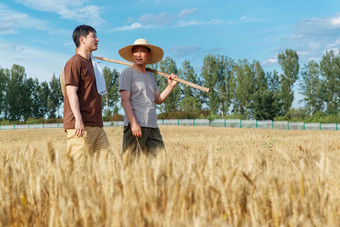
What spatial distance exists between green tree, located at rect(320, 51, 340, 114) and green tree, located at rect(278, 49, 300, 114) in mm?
3820

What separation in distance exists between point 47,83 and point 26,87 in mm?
5011

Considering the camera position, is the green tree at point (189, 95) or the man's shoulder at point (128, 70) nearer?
the man's shoulder at point (128, 70)

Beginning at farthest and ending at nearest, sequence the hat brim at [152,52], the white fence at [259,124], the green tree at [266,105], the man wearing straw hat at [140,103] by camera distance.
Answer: the green tree at [266,105], the white fence at [259,124], the hat brim at [152,52], the man wearing straw hat at [140,103]

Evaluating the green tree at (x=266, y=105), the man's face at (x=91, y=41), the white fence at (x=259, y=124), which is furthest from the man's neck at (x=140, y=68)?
the green tree at (x=266, y=105)

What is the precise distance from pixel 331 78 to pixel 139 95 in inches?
1912

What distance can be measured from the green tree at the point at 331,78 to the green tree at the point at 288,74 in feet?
12.5

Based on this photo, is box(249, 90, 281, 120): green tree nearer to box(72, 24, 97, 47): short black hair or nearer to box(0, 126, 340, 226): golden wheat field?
box(72, 24, 97, 47): short black hair

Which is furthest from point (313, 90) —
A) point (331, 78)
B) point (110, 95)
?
point (110, 95)

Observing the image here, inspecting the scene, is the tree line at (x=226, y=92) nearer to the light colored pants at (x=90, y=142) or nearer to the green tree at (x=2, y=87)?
the green tree at (x=2, y=87)

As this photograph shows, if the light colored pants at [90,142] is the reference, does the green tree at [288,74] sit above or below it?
above

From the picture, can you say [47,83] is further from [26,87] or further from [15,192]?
[15,192]

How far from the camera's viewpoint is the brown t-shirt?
136 inches

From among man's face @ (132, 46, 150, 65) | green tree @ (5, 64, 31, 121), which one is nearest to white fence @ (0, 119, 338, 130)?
green tree @ (5, 64, 31, 121)

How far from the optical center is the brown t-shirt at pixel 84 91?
3449 millimetres
